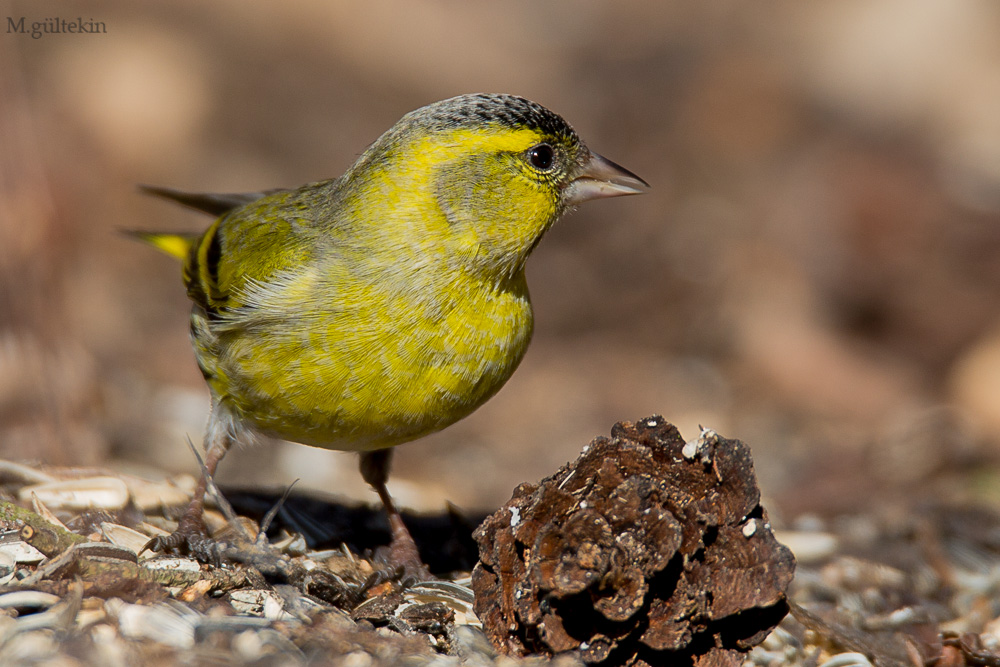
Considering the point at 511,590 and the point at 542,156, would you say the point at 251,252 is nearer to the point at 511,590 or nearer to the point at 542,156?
the point at 542,156

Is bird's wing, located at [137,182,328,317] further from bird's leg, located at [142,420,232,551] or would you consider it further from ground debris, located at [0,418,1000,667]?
ground debris, located at [0,418,1000,667]

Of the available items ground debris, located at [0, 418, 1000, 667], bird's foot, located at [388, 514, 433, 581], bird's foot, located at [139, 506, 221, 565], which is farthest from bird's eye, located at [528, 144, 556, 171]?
bird's foot, located at [139, 506, 221, 565]

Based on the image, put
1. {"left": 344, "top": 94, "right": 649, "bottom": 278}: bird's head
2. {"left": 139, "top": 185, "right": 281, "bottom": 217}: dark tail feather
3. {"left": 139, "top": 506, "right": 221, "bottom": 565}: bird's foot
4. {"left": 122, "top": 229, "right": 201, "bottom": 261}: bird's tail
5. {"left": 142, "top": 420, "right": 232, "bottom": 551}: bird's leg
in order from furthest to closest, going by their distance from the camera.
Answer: {"left": 122, "top": 229, "right": 201, "bottom": 261}: bird's tail < {"left": 139, "top": 185, "right": 281, "bottom": 217}: dark tail feather < {"left": 344, "top": 94, "right": 649, "bottom": 278}: bird's head < {"left": 142, "top": 420, "right": 232, "bottom": 551}: bird's leg < {"left": 139, "top": 506, "right": 221, "bottom": 565}: bird's foot

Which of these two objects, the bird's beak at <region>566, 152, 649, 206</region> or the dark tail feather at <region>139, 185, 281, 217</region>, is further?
the dark tail feather at <region>139, 185, 281, 217</region>

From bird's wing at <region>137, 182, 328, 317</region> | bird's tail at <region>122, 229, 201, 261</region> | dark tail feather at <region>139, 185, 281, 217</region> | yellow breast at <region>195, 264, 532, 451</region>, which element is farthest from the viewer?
bird's tail at <region>122, 229, 201, 261</region>

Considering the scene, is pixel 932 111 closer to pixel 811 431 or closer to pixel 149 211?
pixel 811 431

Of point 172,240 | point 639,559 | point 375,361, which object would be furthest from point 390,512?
point 172,240

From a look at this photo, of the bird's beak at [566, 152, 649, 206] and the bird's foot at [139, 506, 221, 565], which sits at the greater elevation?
the bird's beak at [566, 152, 649, 206]
